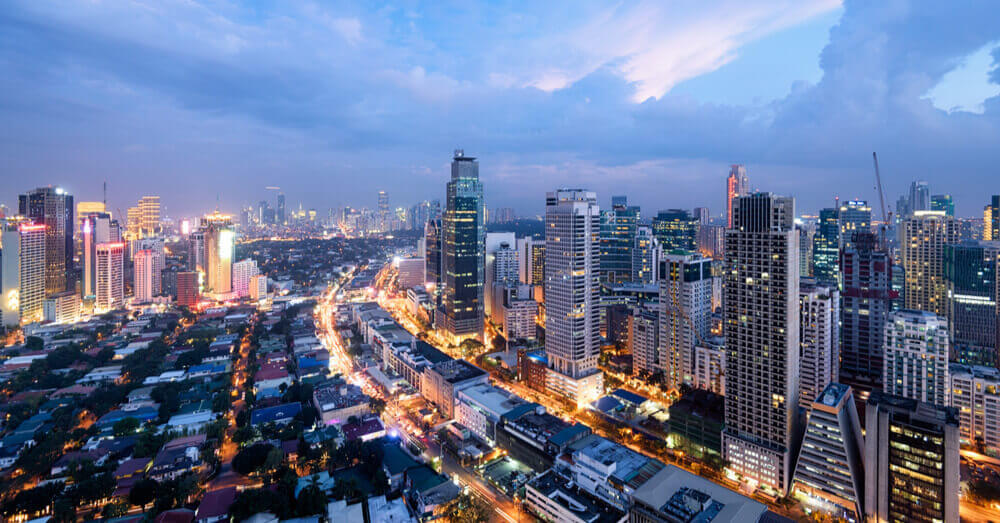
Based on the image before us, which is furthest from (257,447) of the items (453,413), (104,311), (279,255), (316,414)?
(279,255)

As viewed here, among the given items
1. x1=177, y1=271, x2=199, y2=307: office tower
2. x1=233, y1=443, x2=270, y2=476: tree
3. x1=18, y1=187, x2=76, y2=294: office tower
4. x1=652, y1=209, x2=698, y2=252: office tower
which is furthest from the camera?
x1=652, y1=209, x2=698, y2=252: office tower

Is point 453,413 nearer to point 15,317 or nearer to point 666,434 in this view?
point 666,434

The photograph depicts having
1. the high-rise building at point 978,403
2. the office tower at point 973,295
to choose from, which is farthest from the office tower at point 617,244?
the high-rise building at point 978,403

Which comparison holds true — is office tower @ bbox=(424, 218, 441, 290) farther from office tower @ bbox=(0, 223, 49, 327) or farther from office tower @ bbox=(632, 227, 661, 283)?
office tower @ bbox=(0, 223, 49, 327)

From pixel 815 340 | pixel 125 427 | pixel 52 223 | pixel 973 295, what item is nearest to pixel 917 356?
pixel 815 340

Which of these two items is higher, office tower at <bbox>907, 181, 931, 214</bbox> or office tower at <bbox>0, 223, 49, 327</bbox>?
office tower at <bbox>907, 181, 931, 214</bbox>

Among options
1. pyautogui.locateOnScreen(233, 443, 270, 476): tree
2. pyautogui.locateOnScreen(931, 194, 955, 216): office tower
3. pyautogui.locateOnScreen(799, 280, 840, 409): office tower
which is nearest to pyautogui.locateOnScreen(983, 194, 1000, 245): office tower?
pyautogui.locateOnScreen(931, 194, 955, 216): office tower

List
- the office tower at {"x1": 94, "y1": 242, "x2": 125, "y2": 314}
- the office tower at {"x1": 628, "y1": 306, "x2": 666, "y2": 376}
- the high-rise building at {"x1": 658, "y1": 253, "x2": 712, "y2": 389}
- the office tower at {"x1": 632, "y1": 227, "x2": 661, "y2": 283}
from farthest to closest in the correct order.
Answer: the office tower at {"x1": 632, "y1": 227, "x2": 661, "y2": 283} → the office tower at {"x1": 94, "y1": 242, "x2": 125, "y2": 314} → the office tower at {"x1": 628, "y1": 306, "x2": 666, "y2": 376} → the high-rise building at {"x1": 658, "y1": 253, "x2": 712, "y2": 389}
